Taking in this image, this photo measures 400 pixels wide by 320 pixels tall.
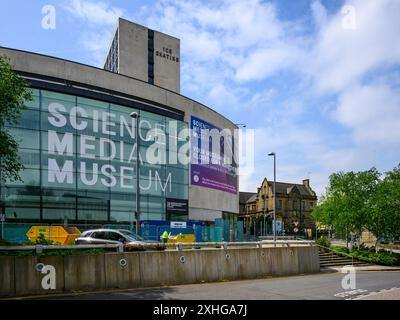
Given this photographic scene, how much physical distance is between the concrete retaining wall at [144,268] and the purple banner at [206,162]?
2990 centimetres

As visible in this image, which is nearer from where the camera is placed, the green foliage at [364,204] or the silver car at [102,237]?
the silver car at [102,237]

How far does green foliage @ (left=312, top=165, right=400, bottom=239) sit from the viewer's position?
37375mm

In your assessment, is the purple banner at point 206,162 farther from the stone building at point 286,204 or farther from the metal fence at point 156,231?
the stone building at point 286,204

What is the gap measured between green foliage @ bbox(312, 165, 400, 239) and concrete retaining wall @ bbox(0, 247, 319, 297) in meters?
18.0

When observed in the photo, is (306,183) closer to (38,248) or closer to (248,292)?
(248,292)

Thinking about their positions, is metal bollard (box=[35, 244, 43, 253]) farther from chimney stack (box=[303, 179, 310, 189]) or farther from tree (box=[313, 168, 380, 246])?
chimney stack (box=[303, 179, 310, 189])

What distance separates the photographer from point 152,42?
90.1m

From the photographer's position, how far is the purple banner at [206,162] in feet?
168

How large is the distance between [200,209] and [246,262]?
33.6 metres

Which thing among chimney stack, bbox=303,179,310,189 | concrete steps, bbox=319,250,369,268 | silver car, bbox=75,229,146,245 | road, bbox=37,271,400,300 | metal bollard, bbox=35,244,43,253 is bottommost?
concrete steps, bbox=319,250,369,268

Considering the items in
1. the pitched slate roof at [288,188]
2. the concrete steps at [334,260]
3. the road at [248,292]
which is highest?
the pitched slate roof at [288,188]

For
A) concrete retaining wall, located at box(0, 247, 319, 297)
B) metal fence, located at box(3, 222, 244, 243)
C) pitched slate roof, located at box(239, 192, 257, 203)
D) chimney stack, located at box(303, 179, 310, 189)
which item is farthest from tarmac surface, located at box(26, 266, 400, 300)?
chimney stack, located at box(303, 179, 310, 189)

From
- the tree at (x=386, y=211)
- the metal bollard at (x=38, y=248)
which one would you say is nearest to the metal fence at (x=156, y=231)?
the tree at (x=386, y=211)

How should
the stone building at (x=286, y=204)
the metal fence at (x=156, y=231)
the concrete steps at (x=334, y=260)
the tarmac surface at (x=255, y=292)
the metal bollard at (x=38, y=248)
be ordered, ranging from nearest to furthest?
the tarmac surface at (x=255, y=292)
the metal bollard at (x=38, y=248)
the concrete steps at (x=334, y=260)
the metal fence at (x=156, y=231)
the stone building at (x=286, y=204)
